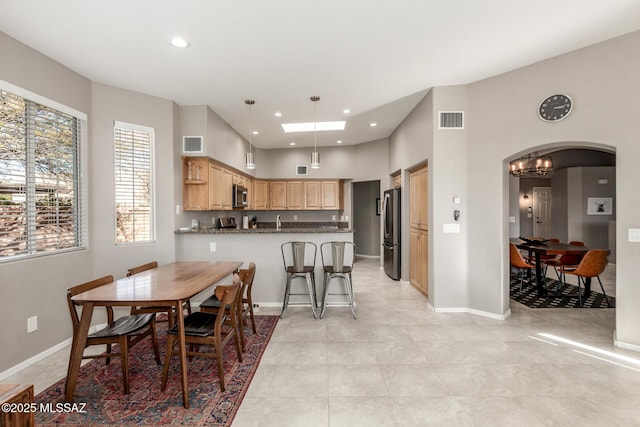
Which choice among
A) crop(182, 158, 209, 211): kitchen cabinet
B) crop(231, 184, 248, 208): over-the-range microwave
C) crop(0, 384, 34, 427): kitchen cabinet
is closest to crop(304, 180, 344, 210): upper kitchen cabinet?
crop(231, 184, 248, 208): over-the-range microwave

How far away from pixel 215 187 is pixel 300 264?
200 centimetres

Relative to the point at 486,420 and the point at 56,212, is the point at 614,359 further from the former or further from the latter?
the point at 56,212

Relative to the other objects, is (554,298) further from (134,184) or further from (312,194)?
(134,184)

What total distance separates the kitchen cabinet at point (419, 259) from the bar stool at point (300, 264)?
1.76m

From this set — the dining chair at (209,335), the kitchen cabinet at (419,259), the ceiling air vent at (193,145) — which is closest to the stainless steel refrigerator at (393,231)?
the kitchen cabinet at (419,259)

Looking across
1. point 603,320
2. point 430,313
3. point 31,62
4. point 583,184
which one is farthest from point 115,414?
point 583,184

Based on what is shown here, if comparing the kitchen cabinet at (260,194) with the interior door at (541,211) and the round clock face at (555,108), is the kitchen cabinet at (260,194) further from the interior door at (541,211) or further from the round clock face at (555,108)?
the interior door at (541,211)

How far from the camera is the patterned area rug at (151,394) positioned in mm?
1990

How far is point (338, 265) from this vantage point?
3828mm

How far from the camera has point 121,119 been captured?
3.75 meters

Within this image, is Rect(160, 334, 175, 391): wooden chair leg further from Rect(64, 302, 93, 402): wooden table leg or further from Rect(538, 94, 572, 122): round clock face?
Rect(538, 94, 572, 122): round clock face

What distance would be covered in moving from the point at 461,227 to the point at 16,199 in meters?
4.77

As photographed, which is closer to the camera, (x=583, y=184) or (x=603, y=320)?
(x=603, y=320)

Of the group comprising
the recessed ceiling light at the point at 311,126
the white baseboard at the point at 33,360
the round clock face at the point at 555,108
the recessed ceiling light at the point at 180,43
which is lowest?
the white baseboard at the point at 33,360
